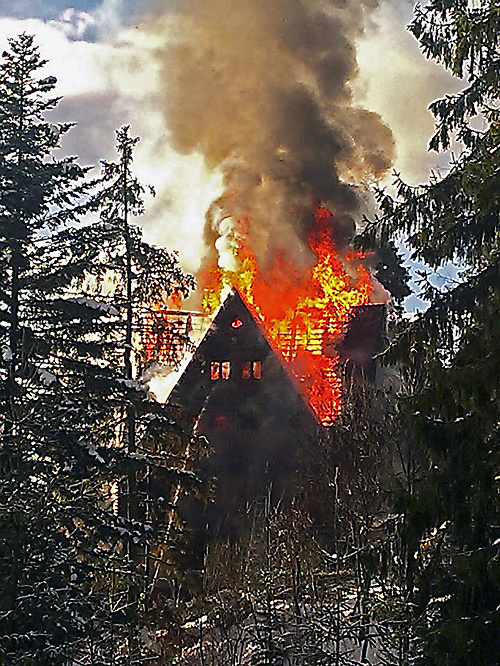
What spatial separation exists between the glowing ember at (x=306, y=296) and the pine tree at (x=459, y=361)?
22.8 meters

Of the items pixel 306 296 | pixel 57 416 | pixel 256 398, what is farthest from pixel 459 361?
pixel 306 296

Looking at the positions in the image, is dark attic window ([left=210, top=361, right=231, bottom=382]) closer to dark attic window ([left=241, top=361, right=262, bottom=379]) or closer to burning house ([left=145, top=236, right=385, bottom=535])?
burning house ([left=145, top=236, right=385, bottom=535])

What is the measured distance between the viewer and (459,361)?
25.6 feet

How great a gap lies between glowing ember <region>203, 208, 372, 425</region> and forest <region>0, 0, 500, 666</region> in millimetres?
15055

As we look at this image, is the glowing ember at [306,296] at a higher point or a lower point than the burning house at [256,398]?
higher

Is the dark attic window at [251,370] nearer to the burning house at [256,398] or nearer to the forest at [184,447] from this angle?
the burning house at [256,398]

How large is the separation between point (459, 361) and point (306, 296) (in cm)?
2716

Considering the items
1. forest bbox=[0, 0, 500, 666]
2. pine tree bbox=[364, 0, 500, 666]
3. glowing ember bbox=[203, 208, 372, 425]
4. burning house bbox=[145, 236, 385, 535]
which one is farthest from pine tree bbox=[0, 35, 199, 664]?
glowing ember bbox=[203, 208, 372, 425]

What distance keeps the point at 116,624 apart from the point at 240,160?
29693mm

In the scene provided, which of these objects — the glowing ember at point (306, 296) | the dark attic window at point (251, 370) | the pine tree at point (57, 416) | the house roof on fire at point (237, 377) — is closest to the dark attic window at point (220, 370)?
the house roof on fire at point (237, 377)

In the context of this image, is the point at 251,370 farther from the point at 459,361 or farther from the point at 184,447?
the point at 459,361

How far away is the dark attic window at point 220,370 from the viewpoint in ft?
82.7

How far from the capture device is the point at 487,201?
7.84 m

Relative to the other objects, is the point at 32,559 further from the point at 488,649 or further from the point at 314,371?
the point at 314,371
